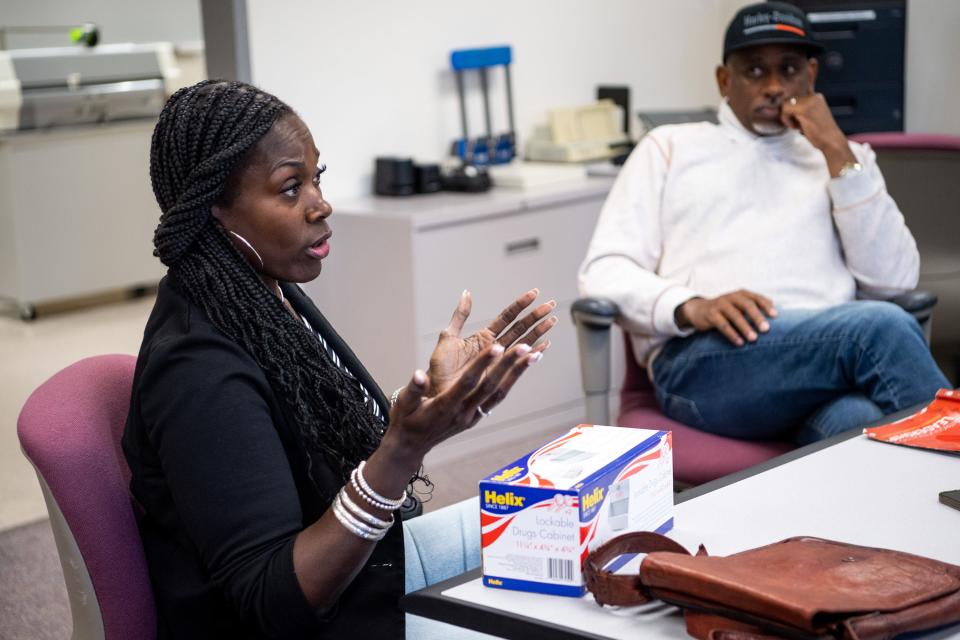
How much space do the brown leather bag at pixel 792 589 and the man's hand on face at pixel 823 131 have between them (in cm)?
143

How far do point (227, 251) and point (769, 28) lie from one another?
1.45 metres

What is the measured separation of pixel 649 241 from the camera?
8.53 ft

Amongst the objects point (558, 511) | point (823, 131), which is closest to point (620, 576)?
point (558, 511)

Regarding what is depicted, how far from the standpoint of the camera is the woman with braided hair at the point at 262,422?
1273 mm

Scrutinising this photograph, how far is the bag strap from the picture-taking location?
1145mm

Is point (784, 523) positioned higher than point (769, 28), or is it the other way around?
point (769, 28)

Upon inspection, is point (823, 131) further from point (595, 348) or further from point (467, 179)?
point (467, 179)

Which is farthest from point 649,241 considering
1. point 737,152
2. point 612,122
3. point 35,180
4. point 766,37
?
point 35,180

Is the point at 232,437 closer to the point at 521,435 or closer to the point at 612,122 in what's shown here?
the point at 521,435

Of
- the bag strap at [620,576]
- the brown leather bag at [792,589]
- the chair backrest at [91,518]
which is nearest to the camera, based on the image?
the brown leather bag at [792,589]

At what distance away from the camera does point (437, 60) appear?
159 inches

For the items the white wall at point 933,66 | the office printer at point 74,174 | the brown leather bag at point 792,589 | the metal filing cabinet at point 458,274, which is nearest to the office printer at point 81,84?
the office printer at point 74,174

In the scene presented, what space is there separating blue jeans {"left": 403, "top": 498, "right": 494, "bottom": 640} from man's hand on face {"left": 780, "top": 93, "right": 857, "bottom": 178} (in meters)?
1.30

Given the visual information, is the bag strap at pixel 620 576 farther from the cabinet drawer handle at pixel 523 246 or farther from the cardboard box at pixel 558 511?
the cabinet drawer handle at pixel 523 246
